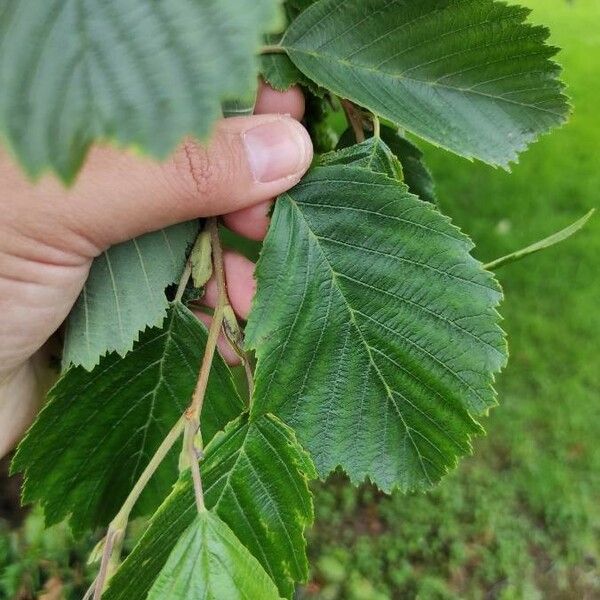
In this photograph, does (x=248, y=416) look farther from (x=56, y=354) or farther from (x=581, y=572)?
(x=581, y=572)

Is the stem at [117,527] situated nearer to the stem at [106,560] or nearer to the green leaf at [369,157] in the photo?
the stem at [106,560]

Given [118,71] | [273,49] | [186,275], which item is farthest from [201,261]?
[118,71]

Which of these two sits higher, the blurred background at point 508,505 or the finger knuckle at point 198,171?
the finger knuckle at point 198,171

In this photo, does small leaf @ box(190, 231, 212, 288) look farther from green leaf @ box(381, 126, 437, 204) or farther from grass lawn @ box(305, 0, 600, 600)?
grass lawn @ box(305, 0, 600, 600)

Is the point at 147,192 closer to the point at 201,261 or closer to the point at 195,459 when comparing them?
the point at 201,261

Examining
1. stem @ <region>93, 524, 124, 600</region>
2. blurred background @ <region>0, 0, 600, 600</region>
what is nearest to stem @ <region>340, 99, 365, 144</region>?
stem @ <region>93, 524, 124, 600</region>

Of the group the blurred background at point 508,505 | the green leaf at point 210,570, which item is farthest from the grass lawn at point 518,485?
the green leaf at point 210,570

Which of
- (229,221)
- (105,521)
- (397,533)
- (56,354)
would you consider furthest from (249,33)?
(397,533)
